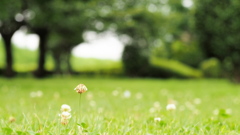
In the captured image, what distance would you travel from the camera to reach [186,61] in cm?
3412

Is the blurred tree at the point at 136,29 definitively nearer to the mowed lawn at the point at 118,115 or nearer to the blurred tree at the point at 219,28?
the blurred tree at the point at 219,28

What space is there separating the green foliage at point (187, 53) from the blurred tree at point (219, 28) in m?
13.7

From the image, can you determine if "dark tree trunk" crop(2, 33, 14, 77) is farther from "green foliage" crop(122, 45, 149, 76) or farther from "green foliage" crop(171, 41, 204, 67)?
"green foliage" crop(171, 41, 204, 67)

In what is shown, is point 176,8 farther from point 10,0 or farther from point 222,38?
point 10,0

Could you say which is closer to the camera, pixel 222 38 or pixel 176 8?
pixel 222 38

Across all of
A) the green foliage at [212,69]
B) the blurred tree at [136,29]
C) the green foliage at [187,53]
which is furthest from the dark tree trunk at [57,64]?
the green foliage at [212,69]

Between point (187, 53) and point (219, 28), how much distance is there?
1587 cm

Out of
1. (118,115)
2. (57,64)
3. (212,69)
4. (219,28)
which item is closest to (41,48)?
(57,64)

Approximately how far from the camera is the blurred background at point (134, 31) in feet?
59.3

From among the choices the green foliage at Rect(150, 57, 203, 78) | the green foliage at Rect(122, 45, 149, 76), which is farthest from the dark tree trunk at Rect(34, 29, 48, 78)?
the green foliage at Rect(150, 57, 203, 78)

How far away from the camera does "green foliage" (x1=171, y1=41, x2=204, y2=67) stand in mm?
32688

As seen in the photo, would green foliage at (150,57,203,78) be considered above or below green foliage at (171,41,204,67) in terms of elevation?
below

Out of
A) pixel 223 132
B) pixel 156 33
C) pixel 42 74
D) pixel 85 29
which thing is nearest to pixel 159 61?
pixel 156 33

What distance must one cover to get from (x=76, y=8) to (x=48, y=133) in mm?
18517
